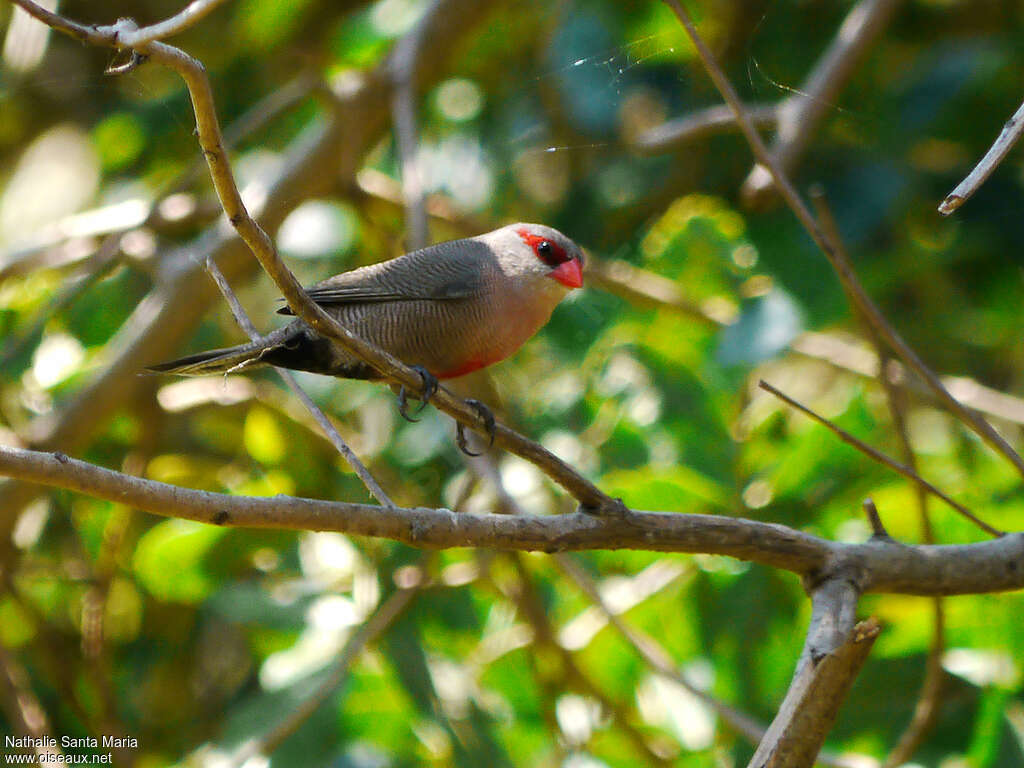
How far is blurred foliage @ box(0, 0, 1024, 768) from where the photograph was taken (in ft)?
12.0

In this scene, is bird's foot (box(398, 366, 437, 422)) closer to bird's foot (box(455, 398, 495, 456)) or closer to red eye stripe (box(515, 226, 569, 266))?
bird's foot (box(455, 398, 495, 456))

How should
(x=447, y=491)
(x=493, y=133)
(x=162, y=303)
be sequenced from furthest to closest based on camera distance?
(x=493, y=133) < (x=447, y=491) < (x=162, y=303)

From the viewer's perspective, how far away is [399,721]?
12.2 feet

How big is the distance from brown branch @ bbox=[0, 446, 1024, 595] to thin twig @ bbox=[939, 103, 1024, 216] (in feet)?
2.72

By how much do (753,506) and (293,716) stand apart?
162 centimetres

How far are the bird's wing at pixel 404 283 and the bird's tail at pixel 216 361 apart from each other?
410 mm

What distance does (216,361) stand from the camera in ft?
8.52

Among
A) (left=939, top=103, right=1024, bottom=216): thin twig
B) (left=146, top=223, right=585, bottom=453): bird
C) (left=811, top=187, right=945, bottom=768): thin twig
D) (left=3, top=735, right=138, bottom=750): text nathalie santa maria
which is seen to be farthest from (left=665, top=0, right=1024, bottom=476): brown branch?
(left=3, top=735, right=138, bottom=750): text nathalie santa maria

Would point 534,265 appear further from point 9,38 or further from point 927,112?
point 9,38

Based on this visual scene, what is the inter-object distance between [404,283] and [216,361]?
26.5 inches

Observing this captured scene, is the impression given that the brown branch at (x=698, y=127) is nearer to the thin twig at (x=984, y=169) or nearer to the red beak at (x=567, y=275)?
the red beak at (x=567, y=275)

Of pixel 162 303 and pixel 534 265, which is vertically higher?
pixel 534 265

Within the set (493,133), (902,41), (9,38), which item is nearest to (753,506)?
(493,133)

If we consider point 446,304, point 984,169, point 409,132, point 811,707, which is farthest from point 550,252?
point 984,169
